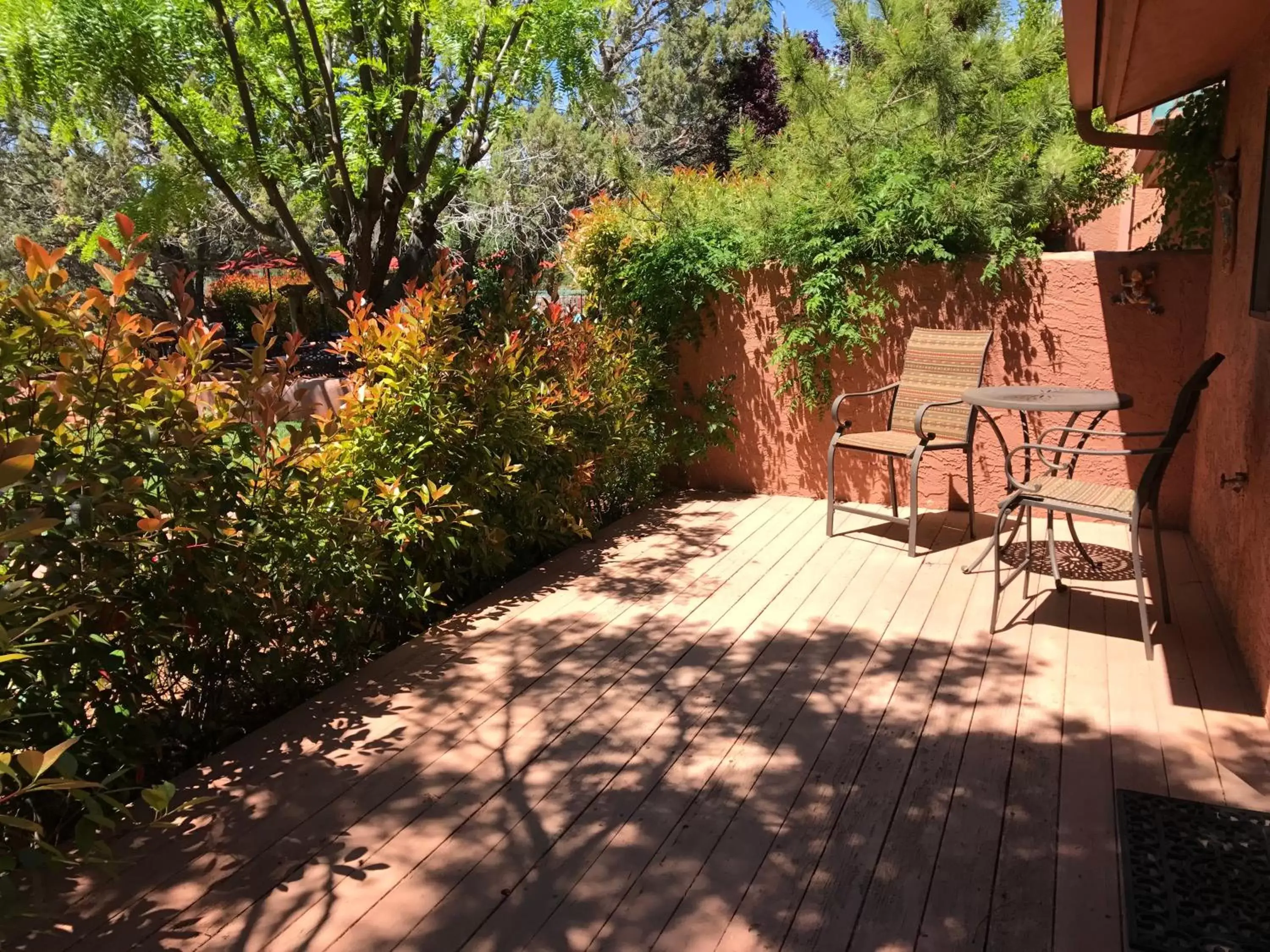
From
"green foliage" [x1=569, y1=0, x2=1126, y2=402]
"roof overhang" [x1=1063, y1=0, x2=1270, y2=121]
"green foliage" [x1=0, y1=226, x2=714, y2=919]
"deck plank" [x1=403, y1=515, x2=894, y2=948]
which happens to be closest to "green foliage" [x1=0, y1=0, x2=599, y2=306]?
"green foliage" [x1=569, y1=0, x2=1126, y2=402]

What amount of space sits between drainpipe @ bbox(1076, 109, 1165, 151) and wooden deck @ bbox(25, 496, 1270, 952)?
2130 mm

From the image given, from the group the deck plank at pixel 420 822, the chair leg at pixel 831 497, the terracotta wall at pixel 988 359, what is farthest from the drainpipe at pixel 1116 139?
the deck plank at pixel 420 822

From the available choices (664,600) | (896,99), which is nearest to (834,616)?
(664,600)

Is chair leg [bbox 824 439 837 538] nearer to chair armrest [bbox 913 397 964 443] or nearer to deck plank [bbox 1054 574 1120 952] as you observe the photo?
chair armrest [bbox 913 397 964 443]

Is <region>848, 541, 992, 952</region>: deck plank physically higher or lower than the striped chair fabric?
lower

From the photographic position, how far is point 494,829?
219 centimetres

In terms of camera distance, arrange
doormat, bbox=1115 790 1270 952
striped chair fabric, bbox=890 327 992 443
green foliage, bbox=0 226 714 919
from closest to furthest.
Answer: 1. doormat, bbox=1115 790 1270 952
2. green foliage, bbox=0 226 714 919
3. striped chair fabric, bbox=890 327 992 443

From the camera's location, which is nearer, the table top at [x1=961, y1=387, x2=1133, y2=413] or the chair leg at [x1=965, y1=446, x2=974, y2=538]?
the table top at [x1=961, y1=387, x2=1133, y2=413]

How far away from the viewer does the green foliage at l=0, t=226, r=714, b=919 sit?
6.27 feet

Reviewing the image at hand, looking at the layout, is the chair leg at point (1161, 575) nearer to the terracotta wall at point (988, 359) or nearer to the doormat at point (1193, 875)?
the doormat at point (1193, 875)

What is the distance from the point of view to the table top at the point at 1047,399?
3568mm

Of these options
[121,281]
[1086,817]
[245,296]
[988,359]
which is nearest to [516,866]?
[1086,817]

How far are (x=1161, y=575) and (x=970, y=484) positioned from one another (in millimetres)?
1317

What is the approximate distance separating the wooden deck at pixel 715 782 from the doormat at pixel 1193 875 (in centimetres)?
6
